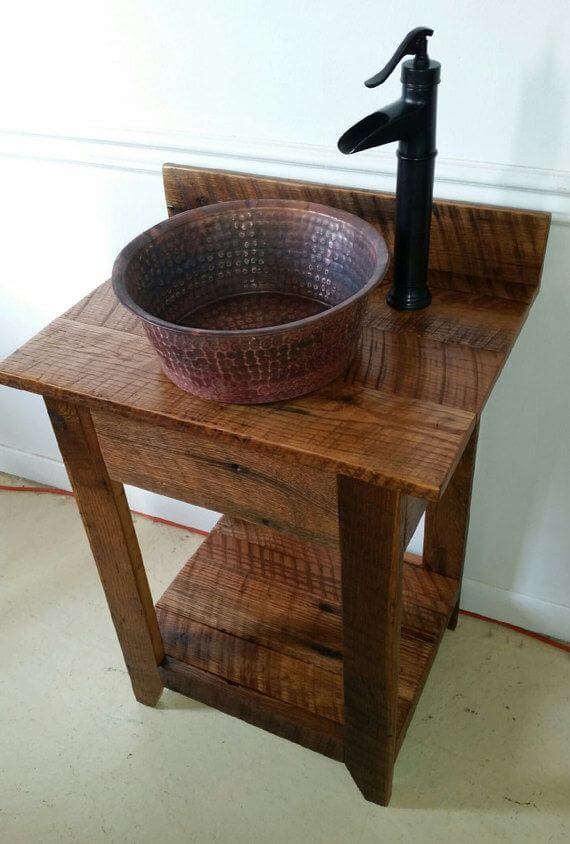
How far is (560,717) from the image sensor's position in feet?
4.15

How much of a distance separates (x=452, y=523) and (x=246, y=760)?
50 cm

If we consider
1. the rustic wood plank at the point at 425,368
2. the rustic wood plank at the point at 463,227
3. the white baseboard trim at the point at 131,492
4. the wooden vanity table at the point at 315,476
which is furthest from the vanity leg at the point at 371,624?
the white baseboard trim at the point at 131,492

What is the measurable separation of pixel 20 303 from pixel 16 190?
235 millimetres

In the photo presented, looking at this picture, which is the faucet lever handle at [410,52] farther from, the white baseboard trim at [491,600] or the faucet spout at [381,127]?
the white baseboard trim at [491,600]

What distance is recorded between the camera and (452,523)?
125 cm

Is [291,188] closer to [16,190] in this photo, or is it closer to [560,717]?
[16,190]

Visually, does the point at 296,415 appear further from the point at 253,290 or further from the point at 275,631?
the point at 275,631

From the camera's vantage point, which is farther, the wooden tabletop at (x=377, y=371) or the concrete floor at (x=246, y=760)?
the concrete floor at (x=246, y=760)

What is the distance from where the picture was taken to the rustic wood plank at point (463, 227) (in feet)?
3.09

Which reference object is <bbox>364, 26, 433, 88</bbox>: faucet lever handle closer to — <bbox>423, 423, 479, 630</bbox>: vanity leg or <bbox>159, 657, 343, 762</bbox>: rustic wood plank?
<bbox>423, 423, 479, 630</bbox>: vanity leg

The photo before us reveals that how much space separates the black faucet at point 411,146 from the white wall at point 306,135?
12 centimetres

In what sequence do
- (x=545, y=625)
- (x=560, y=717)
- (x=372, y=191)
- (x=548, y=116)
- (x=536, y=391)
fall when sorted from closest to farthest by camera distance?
(x=548, y=116) < (x=372, y=191) < (x=536, y=391) < (x=560, y=717) < (x=545, y=625)

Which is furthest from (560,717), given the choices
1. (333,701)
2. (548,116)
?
(548,116)

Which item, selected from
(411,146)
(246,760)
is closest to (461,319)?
(411,146)
